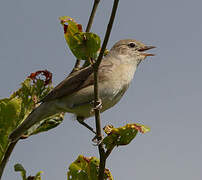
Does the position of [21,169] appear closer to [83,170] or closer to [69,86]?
[83,170]

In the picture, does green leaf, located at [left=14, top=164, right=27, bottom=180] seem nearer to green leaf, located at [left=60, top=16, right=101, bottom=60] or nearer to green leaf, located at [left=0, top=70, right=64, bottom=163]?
green leaf, located at [left=0, top=70, right=64, bottom=163]

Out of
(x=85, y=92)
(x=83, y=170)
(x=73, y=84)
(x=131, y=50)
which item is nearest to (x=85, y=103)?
(x=85, y=92)

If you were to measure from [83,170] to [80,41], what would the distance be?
40.9 inches

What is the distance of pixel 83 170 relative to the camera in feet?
8.45

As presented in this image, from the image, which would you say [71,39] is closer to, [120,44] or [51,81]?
[51,81]

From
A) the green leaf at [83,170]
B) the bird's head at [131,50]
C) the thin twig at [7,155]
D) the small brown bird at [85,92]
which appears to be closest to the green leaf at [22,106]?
the thin twig at [7,155]

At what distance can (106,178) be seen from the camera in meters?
2.57

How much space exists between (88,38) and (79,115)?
2346 millimetres

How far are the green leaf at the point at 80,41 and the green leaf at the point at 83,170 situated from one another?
0.85 m

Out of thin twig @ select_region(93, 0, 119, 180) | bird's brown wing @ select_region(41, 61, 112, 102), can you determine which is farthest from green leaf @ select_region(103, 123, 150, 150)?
bird's brown wing @ select_region(41, 61, 112, 102)

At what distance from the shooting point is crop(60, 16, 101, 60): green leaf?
243cm

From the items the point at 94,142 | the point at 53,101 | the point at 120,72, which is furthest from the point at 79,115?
the point at 94,142

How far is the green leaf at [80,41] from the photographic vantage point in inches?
95.8

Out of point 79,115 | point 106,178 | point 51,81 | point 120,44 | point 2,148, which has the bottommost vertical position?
point 106,178
